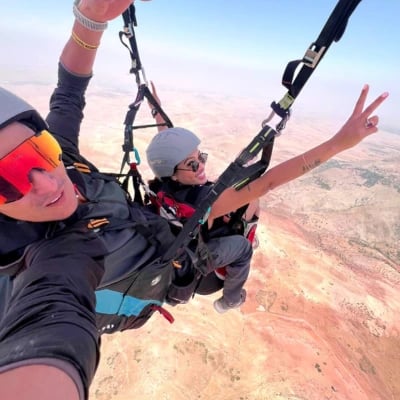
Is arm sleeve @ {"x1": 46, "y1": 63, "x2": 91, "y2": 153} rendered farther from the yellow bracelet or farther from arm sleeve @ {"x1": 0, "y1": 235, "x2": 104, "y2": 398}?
arm sleeve @ {"x1": 0, "y1": 235, "x2": 104, "y2": 398}

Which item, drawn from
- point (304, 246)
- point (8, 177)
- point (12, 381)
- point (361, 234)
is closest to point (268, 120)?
point (8, 177)

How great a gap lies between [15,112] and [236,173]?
1.08m

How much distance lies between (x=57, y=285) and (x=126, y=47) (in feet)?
8.16

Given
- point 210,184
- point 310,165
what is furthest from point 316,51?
point 210,184

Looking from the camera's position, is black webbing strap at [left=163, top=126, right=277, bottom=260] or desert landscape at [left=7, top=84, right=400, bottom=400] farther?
desert landscape at [left=7, top=84, right=400, bottom=400]

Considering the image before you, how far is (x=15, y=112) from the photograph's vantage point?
1362 mm

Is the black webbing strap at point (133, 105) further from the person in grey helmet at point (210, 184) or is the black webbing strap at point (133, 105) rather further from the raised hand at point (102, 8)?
the raised hand at point (102, 8)

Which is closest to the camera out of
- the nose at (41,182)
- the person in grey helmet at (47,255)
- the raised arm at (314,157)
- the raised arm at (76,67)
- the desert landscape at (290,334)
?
the person in grey helmet at (47,255)

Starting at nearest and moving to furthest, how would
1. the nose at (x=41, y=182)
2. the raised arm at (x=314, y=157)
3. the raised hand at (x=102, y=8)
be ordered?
the nose at (x=41, y=182) → the raised arm at (x=314, y=157) → the raised hand at (x=102, y=8)

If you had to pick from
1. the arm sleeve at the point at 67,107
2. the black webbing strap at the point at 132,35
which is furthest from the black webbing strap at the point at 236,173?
the black webbing strap at the point at 132,35

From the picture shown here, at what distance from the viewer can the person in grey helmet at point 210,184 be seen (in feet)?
7.05

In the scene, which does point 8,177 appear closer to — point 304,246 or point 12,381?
point 12,381

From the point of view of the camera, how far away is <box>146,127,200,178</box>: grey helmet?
3059 mm

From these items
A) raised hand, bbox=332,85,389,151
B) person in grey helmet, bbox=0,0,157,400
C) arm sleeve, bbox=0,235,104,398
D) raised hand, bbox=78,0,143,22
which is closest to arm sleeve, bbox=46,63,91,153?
person in grey helmet, bbox=0,0,157,400
